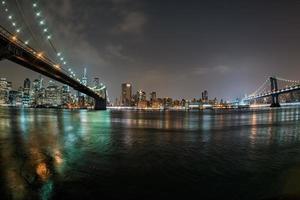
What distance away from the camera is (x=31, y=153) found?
16.2 metres

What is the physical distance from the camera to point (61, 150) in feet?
57.7

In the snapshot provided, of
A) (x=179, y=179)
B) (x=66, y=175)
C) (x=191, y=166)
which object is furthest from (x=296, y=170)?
(x=66, y=175)

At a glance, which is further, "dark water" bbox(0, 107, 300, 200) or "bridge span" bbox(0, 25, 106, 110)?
"bridge span" bbox(0, 25, 106, 110)

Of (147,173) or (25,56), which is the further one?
(25,56)

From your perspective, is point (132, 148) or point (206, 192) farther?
point (132, 148)

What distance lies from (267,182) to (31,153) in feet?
39.0

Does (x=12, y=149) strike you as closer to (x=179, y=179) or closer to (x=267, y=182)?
(x=179, y=179)

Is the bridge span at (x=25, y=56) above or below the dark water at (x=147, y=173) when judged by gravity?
above

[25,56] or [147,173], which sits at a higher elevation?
[25,56]

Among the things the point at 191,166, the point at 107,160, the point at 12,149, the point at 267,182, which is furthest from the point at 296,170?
the point at 12,149

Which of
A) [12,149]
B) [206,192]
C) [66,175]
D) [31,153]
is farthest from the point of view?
[12,149]

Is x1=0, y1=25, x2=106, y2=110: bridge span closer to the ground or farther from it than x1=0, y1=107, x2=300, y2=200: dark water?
farther from it

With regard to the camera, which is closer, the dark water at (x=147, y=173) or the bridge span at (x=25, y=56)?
the dark water at (x=147, y=173)

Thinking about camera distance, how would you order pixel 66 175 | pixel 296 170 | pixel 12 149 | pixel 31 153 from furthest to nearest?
pixel 12 149
pixel 31 153
pixel 296 170
pixel 66 175
